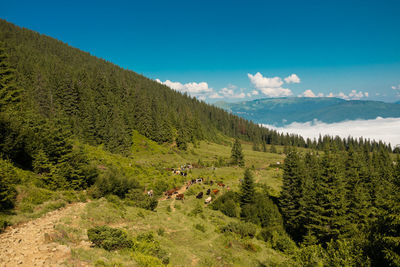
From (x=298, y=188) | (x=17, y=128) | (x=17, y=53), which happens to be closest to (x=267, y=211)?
(x=298, y=188)

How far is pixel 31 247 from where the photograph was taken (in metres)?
11.8

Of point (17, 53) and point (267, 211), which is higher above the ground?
point (17, 53)

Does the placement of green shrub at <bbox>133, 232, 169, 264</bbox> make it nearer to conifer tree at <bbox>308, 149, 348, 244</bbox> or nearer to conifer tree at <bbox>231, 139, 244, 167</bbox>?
conifer tree at <bbox>308, 149, 348, 244</bbox>

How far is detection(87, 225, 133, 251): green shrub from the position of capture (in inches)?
566

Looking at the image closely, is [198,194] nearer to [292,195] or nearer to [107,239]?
[292,195]

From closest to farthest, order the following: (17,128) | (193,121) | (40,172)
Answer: (17,128), (40,172), (193,121)

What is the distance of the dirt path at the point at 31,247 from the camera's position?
10.4m

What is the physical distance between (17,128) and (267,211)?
135 feet

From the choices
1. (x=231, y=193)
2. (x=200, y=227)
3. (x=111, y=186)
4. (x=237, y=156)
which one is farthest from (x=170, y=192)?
(x=237, y=156)

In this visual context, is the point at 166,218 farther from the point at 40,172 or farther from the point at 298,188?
the point at 298,188

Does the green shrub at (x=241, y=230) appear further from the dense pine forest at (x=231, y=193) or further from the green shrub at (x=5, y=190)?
the green shrub at (x=5, y=190)

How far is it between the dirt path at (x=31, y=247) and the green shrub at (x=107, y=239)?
7.52 feet

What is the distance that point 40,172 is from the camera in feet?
82.8

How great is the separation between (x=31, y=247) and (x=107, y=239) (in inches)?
171
